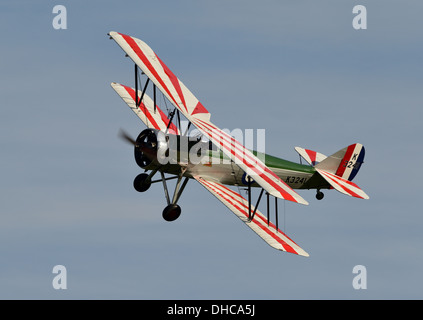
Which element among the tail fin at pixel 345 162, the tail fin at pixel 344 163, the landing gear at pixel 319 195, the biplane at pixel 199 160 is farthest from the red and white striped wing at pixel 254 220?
the tail fin at pixel 345 162

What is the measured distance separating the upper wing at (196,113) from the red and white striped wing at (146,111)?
107 centimetres

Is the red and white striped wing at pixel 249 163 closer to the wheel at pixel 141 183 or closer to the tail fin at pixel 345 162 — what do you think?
the wheel at pixel 141 183

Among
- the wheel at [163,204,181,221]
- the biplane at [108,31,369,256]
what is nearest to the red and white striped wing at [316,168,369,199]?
the biplane at [108,31,369,256]

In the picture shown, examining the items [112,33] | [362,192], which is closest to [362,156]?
[362,192]

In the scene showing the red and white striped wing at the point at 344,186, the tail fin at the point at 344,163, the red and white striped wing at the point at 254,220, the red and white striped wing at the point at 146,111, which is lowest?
the red and white striped wing at the point at 254,220

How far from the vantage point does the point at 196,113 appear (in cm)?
2731

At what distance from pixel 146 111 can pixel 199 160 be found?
3.48m

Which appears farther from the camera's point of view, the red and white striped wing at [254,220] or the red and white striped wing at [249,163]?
the red and white striped wing at [254,220]

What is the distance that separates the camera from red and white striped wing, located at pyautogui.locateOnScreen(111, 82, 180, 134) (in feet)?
93.2

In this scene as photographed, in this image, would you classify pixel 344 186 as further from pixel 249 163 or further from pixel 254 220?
pixel 249 163

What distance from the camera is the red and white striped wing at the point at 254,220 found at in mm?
24469

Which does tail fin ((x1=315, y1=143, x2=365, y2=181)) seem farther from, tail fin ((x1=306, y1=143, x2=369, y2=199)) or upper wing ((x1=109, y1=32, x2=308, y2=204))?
upper wing ((x1=109, y1=32, x2=308, y2=204))

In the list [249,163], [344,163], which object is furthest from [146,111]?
[344,163]

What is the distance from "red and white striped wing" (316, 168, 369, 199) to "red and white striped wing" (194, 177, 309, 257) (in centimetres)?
267
